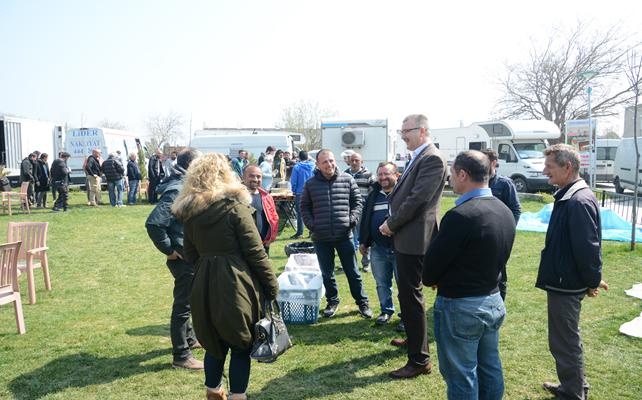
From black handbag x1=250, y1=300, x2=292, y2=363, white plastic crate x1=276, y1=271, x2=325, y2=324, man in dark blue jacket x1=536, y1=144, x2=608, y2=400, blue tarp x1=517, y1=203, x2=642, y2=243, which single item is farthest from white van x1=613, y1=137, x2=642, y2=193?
black handbag x1=250, y1=300, x2=292, y2=363

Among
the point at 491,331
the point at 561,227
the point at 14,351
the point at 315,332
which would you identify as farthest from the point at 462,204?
the point at 14,351

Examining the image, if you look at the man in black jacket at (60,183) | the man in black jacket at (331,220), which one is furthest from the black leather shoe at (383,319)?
the man in black jacket at (60,183)

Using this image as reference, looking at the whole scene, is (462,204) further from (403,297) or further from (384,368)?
(384,368)

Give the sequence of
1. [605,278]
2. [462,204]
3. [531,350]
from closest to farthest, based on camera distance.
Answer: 1. [462,204]
2. [531,350]
3. [605,278]

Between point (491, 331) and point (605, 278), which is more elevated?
point (491, 331)

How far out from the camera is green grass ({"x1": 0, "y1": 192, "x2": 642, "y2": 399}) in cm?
368

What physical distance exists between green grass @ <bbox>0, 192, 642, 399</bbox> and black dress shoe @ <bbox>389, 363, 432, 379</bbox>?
2.1 inches

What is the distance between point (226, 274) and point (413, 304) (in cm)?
164

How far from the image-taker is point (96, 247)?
31.6ft

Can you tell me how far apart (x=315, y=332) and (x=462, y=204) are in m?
2.73

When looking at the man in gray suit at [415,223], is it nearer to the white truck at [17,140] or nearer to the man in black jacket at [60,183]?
the man in black jacket at [60,183]

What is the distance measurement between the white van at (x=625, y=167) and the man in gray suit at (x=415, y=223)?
16.2 meters

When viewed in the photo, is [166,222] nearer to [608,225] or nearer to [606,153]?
[608,225]

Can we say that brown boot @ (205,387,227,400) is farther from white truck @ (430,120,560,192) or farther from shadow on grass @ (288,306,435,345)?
white truck @ (430,120,560,192)
